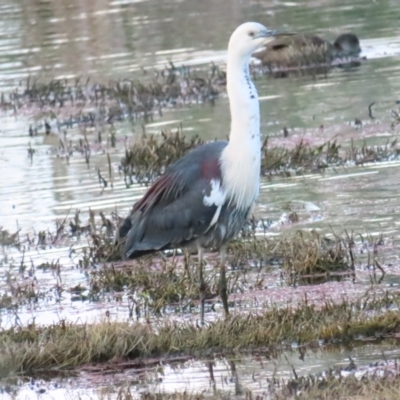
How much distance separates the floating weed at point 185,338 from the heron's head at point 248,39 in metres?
2.16

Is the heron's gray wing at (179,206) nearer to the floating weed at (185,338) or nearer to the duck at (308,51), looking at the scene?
the floating weed at (185,338)

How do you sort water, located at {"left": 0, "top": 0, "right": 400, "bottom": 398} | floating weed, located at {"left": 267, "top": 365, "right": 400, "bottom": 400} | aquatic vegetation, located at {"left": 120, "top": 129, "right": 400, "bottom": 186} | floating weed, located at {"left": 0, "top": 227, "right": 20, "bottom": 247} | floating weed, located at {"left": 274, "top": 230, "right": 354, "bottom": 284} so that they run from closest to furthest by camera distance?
floating weed, located at {"left": 267, "top": 365, "right": 400, "bottom": 400} → floating weed, located at {"left": 274, "top": 230, "right": 354, "bottom": 284} → water, located at {"left": 0, "top": 0, "right": 400, "bottom": 398} → floating weed, located at {"left": 0, "top": 227, "right": 20, "bottom": 247} → aquatic vegetation, located at {"left": 120, "top": 129, "right": 400, "bottom": 186}

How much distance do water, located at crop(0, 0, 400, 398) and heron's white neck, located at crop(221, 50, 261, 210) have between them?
1098 mm

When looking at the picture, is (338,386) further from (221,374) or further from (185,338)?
(185,338)

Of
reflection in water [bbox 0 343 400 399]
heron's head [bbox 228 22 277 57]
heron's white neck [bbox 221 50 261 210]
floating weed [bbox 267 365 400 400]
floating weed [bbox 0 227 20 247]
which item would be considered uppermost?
heron's head [bbox 228 22 277 57]

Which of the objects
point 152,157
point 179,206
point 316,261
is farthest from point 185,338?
point 152,157

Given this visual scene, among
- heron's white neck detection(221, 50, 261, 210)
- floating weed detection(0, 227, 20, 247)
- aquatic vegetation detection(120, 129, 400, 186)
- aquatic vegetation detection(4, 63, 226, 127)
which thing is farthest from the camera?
aquatic vegetation detection(4, 63, 226, 127)

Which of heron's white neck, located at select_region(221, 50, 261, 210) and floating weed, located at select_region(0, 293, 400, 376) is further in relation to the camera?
heron's white neck, located at select_region(221, 50, 261, 210)

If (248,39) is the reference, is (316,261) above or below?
below

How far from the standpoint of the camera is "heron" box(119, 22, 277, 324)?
8.73 meters

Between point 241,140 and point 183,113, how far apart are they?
954 cm

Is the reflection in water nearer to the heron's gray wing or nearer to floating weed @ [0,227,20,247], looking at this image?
the heron's gray wing

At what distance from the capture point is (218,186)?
8820mm

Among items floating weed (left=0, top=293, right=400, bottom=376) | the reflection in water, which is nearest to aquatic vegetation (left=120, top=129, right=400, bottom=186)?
floating weed (left=0, top=293, right=400, bottom=376)
